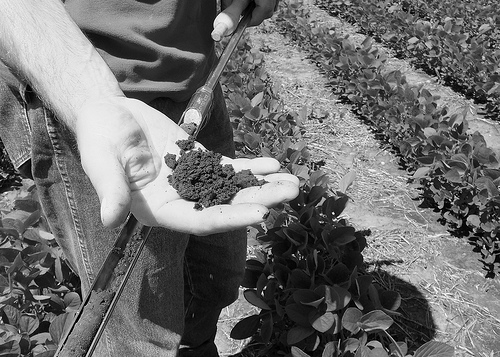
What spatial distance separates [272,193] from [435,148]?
96.6 inches

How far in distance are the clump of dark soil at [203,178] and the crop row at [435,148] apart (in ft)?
6.38

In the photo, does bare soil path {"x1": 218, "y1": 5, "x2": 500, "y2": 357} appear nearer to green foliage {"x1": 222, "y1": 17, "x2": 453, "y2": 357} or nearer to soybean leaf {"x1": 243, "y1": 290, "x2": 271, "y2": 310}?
green foliage {"x1": 222, "y1": 17, "x2": 453, "y2": 357}

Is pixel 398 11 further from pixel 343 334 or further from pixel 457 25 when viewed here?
pixel 343 334

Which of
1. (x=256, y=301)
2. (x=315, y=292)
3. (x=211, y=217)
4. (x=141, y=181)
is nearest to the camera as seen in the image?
(x=211, y=217)

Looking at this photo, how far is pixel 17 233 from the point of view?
2469 mm

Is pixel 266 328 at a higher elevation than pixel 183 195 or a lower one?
lower

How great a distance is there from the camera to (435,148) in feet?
11.3

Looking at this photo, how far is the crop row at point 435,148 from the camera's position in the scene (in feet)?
9.87

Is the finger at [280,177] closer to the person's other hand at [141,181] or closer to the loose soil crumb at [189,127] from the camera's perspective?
the person's other hand at [141,181]

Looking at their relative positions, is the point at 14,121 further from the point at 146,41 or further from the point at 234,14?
the point at 234,14

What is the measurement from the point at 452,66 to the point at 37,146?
14.3 feet

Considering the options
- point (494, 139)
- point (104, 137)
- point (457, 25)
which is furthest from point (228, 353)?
point (457, 25)

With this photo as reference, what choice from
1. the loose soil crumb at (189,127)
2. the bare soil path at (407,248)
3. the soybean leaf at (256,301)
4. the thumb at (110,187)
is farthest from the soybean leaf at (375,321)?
the thumb at (110,187)

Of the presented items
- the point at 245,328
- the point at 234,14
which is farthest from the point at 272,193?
the point at 245,328
